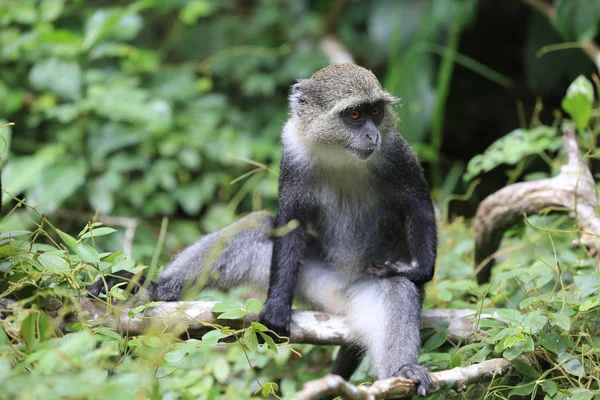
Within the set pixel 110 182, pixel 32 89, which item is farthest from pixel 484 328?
pixel 32 89

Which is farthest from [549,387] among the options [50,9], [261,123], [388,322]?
[50,9]

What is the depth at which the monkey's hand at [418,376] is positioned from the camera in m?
3.37

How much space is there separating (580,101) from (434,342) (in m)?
2.20

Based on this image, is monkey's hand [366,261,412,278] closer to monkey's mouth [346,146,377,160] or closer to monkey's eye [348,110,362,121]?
monkey's mouth [346,146,377,160]

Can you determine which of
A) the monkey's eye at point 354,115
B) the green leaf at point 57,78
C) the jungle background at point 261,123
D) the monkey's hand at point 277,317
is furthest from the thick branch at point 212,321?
the green leaf at point 57,78

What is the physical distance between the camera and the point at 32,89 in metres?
8.11

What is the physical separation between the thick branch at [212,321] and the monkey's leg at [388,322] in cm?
13

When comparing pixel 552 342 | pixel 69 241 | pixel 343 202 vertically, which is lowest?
pixel 552 342

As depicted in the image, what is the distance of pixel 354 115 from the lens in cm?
446

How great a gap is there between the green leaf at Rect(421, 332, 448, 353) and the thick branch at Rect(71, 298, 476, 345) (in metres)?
0.12

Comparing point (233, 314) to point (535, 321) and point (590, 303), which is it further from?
point (590, 303)

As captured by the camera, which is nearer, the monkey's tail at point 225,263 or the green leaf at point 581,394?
the green leaf at point 581,394

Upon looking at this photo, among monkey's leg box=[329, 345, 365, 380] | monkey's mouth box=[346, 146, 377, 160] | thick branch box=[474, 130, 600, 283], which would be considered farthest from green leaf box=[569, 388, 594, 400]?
monkey's mouth box=[346, 146, 377, 160]

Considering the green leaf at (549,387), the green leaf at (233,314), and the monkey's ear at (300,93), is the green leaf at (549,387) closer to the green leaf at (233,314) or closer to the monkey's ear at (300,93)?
the green leaf at (233,314)
